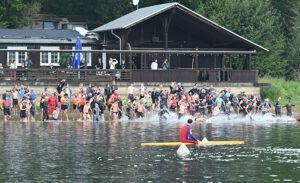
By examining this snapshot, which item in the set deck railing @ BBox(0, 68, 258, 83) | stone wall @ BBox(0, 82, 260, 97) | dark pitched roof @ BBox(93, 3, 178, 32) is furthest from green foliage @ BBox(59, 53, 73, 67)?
stone wall @ BBox(0, 82, 260, 97)

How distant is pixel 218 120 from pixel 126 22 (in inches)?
524

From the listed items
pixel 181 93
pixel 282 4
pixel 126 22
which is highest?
pixel 282 4

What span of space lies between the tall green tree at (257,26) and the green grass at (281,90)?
105 inches

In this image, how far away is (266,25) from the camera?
59.4 metres

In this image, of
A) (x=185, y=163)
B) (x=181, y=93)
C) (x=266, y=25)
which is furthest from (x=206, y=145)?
(x=266, y=25)

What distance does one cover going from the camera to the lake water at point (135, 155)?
21.6 m

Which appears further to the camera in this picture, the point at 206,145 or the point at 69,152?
the point at 206,145

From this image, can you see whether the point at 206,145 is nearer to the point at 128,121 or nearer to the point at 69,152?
the point at 69,152

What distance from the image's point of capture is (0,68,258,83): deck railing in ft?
148

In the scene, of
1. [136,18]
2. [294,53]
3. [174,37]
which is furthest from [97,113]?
[294,53]

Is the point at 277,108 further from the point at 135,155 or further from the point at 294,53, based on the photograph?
the point at 294,53

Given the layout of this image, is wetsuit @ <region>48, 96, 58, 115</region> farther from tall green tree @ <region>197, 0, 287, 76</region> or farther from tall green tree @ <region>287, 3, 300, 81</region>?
tall green tree @ <region>287, 3, 300, 81</region>

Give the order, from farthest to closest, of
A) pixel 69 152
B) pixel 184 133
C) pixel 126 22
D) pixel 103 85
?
pixel 126 22 < pixel 103 85 < pixel 184 133 < pixel 69 152

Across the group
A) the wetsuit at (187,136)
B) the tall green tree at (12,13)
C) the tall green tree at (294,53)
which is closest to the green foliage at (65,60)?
the tall green tree at (12,13)
